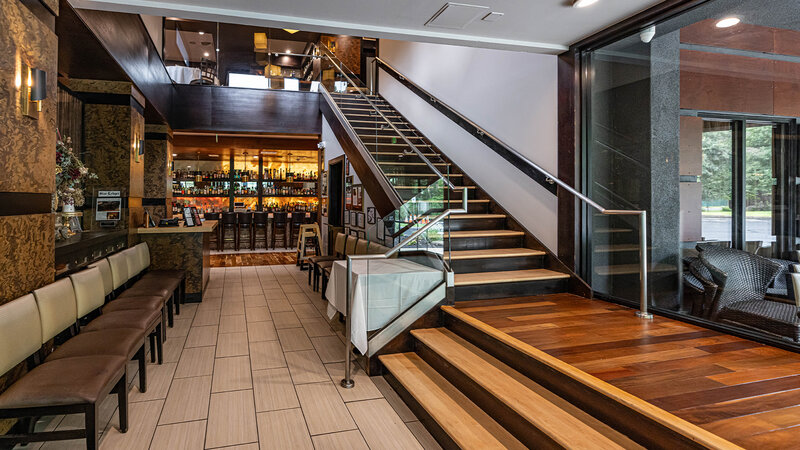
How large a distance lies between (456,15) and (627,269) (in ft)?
8.90

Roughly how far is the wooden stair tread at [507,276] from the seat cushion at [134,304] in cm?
266

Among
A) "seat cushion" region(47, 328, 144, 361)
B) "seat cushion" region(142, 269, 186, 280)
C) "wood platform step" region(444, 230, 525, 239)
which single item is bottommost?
"seat cushion" region(47, 328, 144, 361)

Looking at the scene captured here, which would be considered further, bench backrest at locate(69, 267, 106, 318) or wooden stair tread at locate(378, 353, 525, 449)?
bench backrest at locate(69, 267, 106, 318)

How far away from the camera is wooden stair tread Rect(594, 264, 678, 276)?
377 centimetres

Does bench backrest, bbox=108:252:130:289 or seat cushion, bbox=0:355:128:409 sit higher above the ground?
bench backrest, bbox=108:252:130:289

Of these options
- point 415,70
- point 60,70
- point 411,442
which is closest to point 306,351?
point 411,442

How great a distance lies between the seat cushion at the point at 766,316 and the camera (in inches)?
114

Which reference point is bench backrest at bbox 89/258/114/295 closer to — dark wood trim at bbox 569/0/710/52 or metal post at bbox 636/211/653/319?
metal post at bbox 636/211/653/319

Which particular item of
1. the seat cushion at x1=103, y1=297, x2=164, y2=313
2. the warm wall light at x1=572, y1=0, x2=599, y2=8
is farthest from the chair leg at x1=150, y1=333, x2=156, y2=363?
the warm wall light at x1=572, y1=0, x2=599, y2=8

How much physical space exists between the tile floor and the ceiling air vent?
3.04 metres

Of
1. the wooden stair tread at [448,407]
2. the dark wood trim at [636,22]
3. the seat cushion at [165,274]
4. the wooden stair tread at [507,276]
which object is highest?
the dark wood trim at [636,22]

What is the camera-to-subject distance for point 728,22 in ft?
10.5

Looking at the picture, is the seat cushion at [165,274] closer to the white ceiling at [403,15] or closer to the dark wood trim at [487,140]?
the white ceiling at [403,15]

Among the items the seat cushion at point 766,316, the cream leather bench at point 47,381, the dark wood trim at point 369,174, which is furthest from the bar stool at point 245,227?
the seat cushion at point 766,316
